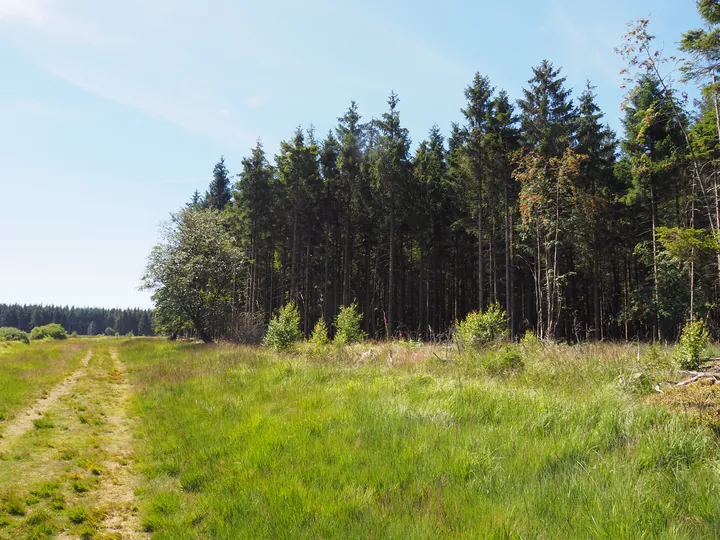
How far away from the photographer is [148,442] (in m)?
6.44

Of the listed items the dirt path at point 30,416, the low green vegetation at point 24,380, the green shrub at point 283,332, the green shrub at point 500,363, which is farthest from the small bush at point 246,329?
the green shrub at point 500,363

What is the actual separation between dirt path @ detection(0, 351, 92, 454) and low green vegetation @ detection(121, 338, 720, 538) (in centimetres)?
197

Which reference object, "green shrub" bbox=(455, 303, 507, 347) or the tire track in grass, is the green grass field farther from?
"green shrub" bbox=(455, 303, 507, 347)

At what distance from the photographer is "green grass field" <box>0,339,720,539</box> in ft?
10.6

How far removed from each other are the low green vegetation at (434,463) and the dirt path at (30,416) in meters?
1.97

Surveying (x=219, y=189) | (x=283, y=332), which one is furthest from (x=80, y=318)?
(x=283, y=332)

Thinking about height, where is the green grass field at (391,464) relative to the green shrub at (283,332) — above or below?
below

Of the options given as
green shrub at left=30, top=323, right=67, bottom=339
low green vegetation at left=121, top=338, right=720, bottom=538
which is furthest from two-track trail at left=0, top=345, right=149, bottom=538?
green shrub at left=30, top=323, right=67, bottom=339

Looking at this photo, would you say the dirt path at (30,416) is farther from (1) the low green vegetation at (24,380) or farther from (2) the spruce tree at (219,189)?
(2) the spruce tree at (219,189)

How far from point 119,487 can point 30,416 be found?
5.11m

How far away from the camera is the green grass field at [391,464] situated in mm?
3236

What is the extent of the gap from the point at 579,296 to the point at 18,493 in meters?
47.4

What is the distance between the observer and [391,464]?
438cm

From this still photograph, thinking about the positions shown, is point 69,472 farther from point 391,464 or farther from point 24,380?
point 24,380
